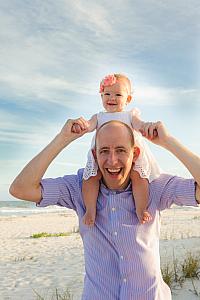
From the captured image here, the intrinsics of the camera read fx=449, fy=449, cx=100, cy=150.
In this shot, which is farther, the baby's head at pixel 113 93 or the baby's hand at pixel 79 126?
the baby's head at pixel 113 93

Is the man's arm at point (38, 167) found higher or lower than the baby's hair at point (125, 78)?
lower

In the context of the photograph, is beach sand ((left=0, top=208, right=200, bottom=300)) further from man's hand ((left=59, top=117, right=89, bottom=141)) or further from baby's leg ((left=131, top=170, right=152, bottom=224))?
man's hand ((left=59, top=117, right=89, bottom=141))

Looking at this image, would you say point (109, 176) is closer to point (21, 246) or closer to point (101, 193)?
point (101, 193)

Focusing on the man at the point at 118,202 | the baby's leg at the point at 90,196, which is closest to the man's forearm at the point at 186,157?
the man at the point at 118,202

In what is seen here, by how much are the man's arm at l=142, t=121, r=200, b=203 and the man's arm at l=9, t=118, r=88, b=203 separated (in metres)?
0.41

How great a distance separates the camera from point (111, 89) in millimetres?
4348

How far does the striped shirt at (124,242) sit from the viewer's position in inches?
101

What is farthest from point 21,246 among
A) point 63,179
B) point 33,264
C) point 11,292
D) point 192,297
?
point 63,179

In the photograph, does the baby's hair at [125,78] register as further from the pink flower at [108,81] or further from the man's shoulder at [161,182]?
the man's shoulder at [161,182]

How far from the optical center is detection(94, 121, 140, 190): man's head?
2.56m

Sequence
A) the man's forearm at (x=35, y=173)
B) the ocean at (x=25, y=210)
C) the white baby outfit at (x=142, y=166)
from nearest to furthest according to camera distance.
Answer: the man's forearm at (x=35, y=173) < the white baby outfit at (x=142, y=166) < the ocean at (x=25, y=210)

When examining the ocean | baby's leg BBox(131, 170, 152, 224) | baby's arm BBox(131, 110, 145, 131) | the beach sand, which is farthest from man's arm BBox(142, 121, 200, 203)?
Result: the ocean

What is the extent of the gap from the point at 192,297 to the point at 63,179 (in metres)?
4.49

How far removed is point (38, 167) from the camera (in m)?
2.70
